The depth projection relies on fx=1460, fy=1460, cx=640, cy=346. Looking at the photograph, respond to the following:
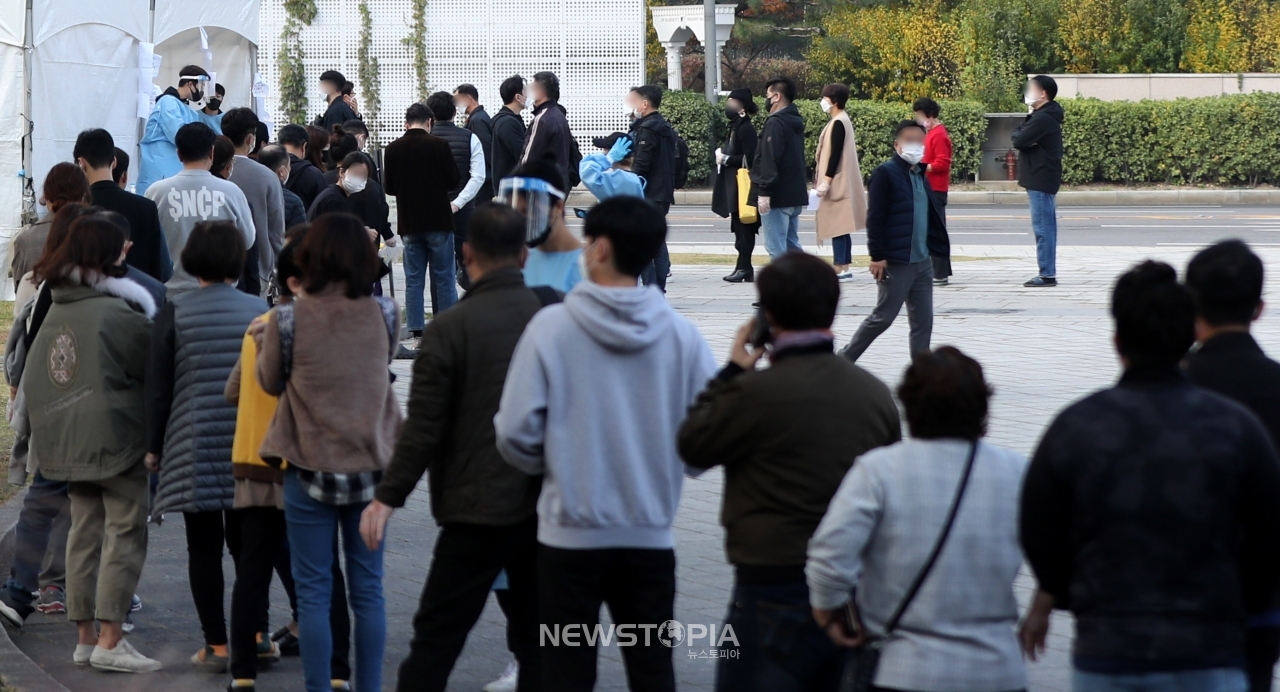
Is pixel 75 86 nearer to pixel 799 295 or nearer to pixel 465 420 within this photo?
pixel 465 420

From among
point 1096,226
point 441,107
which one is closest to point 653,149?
point 441,107

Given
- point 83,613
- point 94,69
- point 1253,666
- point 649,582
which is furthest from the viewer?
point 94,69

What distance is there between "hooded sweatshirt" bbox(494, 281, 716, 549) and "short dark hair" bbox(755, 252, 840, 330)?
0.40 m

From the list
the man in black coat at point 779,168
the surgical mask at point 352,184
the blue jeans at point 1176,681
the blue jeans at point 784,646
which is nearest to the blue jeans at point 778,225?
the man in black coat at point 779,168

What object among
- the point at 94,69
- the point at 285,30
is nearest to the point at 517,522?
the point at 94,69

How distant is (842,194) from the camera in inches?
536

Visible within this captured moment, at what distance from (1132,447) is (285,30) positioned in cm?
2613

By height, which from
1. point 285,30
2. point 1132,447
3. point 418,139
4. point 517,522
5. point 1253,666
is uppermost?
point 285,30

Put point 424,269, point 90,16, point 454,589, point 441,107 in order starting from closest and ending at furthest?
point 454,589 → point 424,269 → point 441,107 → point 90,16

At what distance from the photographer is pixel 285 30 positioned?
89.0ft

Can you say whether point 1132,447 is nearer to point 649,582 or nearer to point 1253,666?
point 1253,666

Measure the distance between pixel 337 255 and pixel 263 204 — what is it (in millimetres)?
4173

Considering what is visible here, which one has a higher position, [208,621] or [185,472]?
[185,472]

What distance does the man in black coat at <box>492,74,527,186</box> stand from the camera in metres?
12.4
